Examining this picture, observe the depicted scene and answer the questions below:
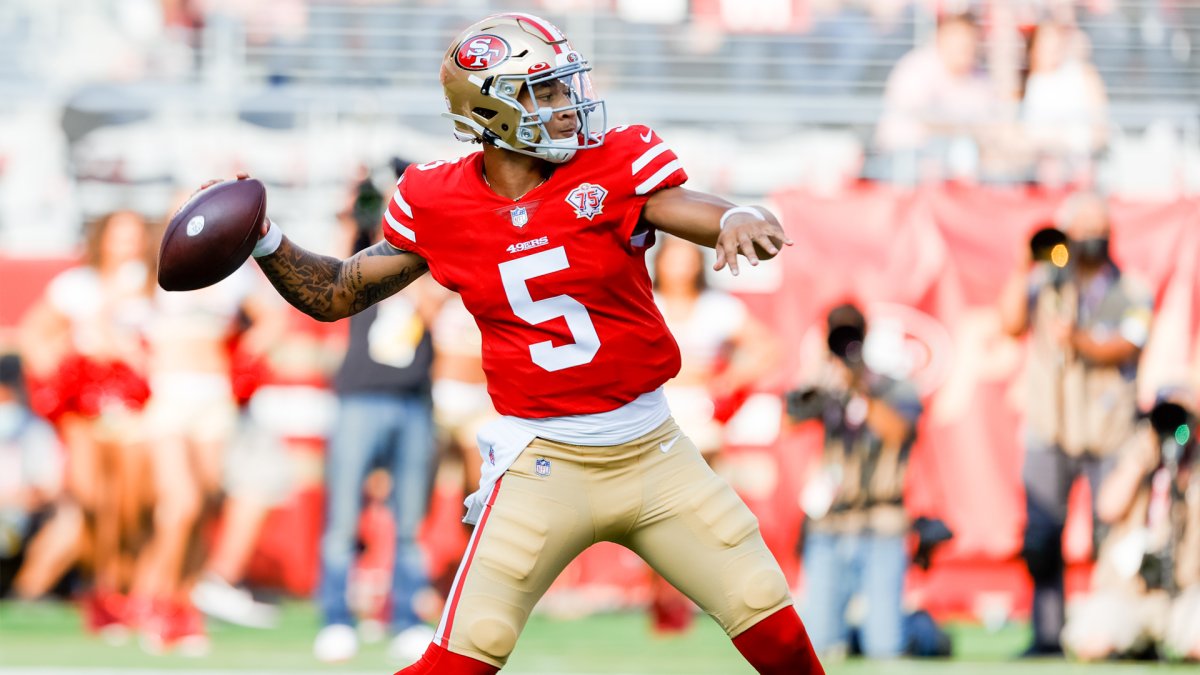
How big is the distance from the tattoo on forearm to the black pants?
12.7 feet

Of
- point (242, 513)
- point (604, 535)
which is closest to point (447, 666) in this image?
point (604, 535)

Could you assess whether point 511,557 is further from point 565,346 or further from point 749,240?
point 749,240

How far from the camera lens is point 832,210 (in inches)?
326

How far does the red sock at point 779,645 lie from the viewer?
12.0 ft

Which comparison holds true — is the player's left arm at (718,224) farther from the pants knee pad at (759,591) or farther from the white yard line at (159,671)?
the white yard line at (159,671)

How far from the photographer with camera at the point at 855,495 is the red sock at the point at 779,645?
3095 mm

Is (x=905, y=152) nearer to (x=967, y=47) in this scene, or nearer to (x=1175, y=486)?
(x=967, y=47)

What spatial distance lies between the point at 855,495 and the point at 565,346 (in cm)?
331

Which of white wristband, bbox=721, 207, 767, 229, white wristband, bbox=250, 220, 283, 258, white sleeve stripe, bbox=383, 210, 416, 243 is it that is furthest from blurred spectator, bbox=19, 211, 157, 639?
white wristband, bbox=721, 207, 767, 229

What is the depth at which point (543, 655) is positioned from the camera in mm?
6934

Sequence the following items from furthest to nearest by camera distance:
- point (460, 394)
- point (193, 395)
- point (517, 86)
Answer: point (460, 394) < point (193, 395) < point (517, 86)

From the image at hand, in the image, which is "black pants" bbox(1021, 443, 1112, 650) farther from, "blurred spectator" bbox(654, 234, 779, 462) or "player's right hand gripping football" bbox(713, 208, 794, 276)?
"player's right hand gripping football" bbox(713, 208, 794, 276)

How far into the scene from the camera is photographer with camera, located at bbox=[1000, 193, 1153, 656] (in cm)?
709

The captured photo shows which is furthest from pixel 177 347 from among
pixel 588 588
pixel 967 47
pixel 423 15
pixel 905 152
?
pixel 967 47
